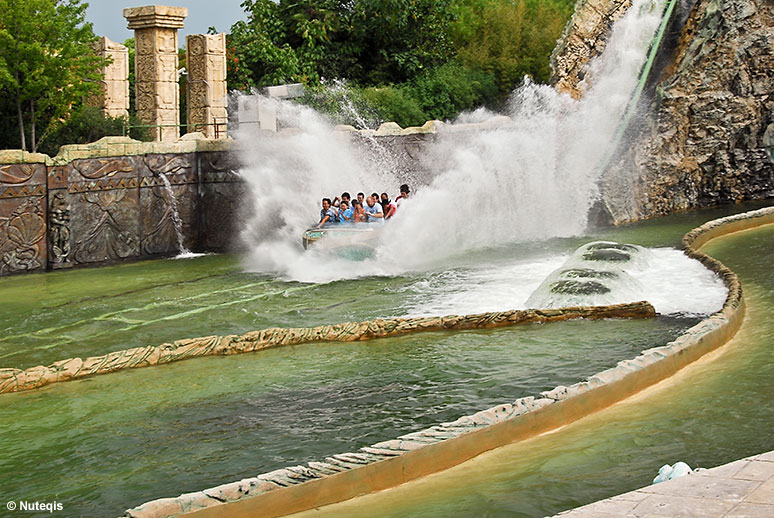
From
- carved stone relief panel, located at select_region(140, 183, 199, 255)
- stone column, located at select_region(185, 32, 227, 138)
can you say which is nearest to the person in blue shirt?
carved stone relief panel, located at select_region(140, 183, 199, 255)

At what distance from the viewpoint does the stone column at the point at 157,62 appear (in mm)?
20328

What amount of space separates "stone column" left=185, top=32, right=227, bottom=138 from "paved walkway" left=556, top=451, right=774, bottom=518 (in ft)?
58.0

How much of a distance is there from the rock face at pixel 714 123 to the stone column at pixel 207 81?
8230mm

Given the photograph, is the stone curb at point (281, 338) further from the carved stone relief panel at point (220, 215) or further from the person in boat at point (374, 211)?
the carved stone relief panel at point (220, 215)

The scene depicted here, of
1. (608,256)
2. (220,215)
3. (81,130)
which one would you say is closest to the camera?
(608,256)

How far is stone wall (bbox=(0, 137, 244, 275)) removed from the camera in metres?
15.6

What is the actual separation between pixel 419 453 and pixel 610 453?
1.18 m

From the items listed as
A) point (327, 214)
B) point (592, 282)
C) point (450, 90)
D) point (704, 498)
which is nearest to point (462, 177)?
point (327, 214)

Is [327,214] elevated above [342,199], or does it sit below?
below

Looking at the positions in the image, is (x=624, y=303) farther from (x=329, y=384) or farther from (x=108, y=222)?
(x=108, y=222)

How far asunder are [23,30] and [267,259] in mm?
6050

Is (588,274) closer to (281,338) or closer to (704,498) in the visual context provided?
(281,338)

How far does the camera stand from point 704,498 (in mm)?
4508

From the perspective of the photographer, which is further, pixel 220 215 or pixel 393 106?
pixel 393 106
